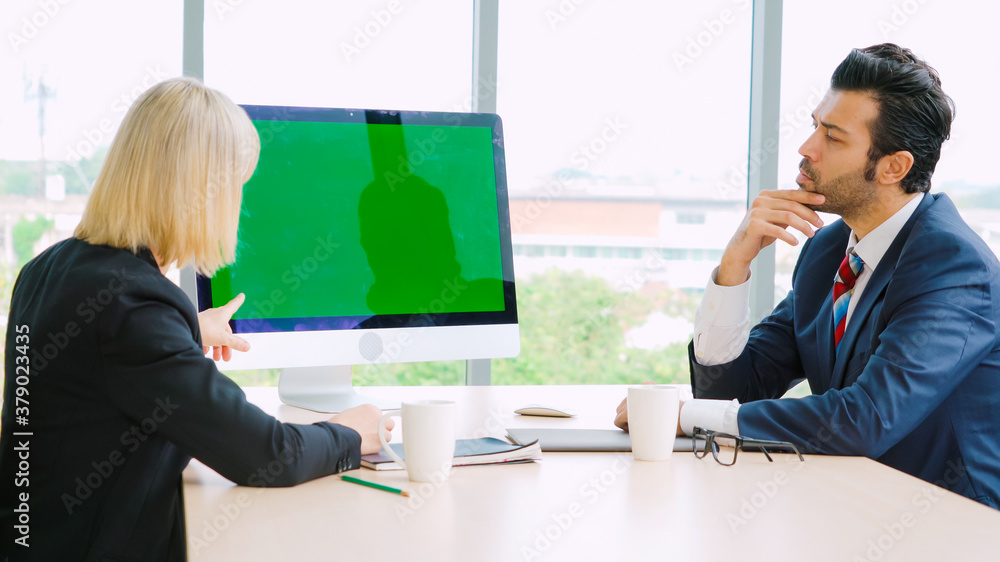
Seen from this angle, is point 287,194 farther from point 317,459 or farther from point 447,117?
point 317,459

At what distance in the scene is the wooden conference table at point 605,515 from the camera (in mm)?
815

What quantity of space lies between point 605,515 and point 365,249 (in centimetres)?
86

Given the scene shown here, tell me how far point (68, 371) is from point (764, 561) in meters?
0.91

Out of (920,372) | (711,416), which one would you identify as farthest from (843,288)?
(711,416)

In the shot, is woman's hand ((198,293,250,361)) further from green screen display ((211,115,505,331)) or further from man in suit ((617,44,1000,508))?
man in suit ((617,44,1000,508))

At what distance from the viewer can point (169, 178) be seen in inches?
44.1

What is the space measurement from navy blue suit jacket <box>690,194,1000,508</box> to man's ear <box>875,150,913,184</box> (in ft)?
0.26

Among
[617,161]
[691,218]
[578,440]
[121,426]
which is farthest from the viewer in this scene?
[691,218]


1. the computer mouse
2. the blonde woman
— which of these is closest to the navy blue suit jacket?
the computer mouse

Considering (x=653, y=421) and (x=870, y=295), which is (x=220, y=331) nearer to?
(x=653, y=421)

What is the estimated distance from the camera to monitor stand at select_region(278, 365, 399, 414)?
5.40ft

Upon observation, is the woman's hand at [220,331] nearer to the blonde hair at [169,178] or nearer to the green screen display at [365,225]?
the green screen display at [365,225]

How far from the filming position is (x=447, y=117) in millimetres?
1693

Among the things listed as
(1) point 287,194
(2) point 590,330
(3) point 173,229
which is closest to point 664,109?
(2) point 590,330
